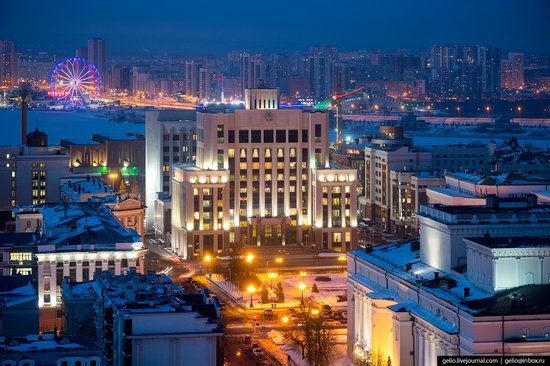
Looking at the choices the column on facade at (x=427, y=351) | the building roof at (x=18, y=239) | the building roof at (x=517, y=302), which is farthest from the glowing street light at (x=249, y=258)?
the building roof at (x=517, y=302)

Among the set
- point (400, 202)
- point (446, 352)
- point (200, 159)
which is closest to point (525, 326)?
point (446, 352)

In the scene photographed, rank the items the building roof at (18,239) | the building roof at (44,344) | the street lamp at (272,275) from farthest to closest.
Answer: the street lamp at (272,275)
the building roof at (18,239)
the building roof at (44,344)

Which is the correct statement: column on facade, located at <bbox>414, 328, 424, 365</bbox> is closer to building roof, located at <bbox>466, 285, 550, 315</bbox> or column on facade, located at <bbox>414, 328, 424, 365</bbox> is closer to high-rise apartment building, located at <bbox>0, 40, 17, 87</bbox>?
building roof, located at <bbox>466, 285, 550, 315</bbox>

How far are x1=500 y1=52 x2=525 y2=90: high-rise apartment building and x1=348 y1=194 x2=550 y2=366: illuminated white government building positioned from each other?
127227 millimetres

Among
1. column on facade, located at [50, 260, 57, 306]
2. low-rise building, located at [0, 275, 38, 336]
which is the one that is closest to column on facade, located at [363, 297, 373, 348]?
low-rise building, located at [0, 275, 38, 336]

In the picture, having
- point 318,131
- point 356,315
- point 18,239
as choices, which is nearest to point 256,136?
point 318,131

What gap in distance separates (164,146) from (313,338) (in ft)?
73.1

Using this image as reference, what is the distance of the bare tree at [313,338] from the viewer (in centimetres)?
2798

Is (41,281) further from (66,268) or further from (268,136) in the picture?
(268,136)

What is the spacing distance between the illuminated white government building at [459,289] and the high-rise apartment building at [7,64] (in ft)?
469

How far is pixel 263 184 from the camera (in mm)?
45156

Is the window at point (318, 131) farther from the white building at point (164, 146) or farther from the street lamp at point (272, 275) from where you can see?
the street lamp at point (272, 275)

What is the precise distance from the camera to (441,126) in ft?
379

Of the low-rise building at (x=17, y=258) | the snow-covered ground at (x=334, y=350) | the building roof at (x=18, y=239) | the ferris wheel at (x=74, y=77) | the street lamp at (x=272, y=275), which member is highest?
the ferris wheel at (x=74, y=77)
